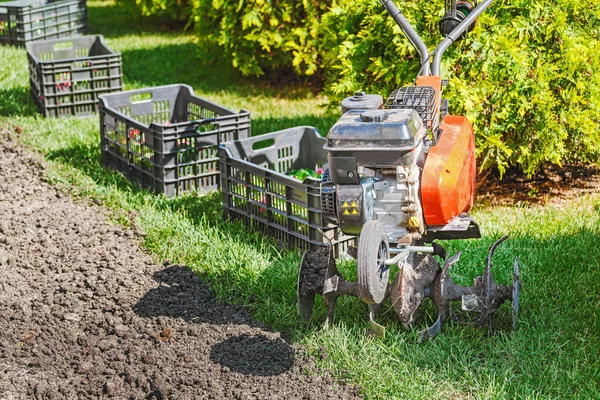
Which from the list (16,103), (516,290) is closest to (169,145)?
(516,290)

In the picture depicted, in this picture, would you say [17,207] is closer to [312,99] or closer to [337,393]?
[337,393]

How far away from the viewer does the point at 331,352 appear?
461cm

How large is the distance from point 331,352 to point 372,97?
4.33 ft

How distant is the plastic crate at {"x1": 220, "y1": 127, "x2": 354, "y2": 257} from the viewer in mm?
5641

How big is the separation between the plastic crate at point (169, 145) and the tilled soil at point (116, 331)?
72 centimetres

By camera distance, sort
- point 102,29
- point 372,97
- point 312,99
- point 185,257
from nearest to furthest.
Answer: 1. point 372,97
2. point 185,257
3. point 312,99
4. point 102,29

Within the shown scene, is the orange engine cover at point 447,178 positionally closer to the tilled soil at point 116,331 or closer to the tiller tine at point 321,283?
the tiller tine at point 321,283

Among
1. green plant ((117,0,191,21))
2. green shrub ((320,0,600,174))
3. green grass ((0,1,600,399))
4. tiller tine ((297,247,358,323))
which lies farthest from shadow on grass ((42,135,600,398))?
green plant ((117,0,191,21))

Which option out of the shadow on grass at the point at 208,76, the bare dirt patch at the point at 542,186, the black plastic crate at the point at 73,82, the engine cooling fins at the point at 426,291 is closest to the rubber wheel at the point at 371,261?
the engine cooling fins at the point at 426,291

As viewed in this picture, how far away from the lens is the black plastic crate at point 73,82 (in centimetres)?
896

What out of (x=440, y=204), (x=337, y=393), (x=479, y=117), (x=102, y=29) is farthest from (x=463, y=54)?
(x=102, y=29)

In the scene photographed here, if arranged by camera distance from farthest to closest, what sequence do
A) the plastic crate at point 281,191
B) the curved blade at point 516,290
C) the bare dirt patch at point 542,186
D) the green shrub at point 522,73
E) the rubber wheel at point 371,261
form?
the bare dirt patch at point 542,186 < the green shrub at point 522,73 < the plastic crate at point 281,191 < the curved blade at point 516,290 < the rubber wheel at point 371,261

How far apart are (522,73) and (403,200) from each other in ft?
8.59

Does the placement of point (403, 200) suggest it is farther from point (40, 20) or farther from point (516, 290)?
point (40, 20)
